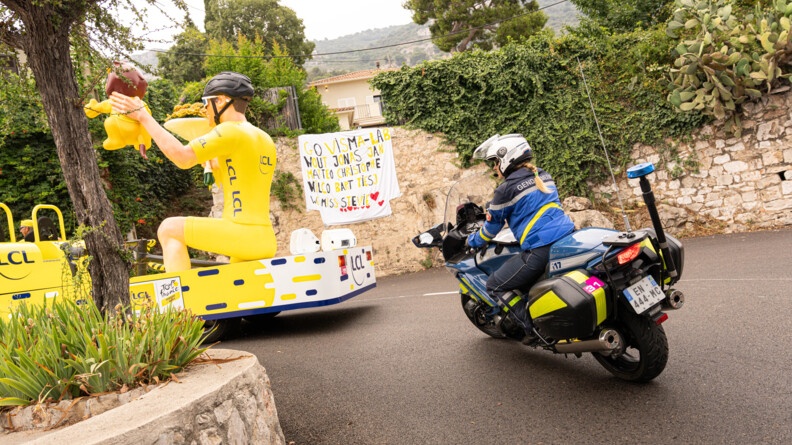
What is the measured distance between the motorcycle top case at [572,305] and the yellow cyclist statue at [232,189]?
3.20 meters

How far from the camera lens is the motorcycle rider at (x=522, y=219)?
3.76 meters

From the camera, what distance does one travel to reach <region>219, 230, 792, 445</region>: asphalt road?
2938 millimetres

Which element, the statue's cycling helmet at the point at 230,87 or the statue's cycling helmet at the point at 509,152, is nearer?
the statue's cycling helmet at the point at 509,152

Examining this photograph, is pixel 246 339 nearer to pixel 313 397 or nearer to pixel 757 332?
pixel 313 397

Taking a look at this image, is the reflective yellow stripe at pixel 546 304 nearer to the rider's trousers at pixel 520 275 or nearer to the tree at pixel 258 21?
the rider's trousers at pixel 520 275

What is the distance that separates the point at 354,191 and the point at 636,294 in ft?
29.1

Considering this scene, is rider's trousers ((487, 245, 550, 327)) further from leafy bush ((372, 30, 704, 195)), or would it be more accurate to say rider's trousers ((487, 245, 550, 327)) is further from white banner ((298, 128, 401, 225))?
leafy bush ((372, 30, 704, 195))

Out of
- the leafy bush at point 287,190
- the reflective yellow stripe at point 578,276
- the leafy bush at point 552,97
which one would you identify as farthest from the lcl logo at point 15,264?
the leafy bush at point 552,97

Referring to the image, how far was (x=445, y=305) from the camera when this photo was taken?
6.64m

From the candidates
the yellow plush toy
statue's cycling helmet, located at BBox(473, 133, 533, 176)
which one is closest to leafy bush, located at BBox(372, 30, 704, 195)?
the yellow plush toy

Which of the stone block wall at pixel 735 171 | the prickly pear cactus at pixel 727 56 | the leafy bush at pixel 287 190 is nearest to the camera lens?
the prickly pear cactus at pixel 727 56

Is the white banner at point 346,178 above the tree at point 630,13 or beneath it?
beneath

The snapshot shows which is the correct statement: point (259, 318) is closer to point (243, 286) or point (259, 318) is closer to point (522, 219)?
point (243, 286)

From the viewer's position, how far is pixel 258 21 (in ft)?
139
